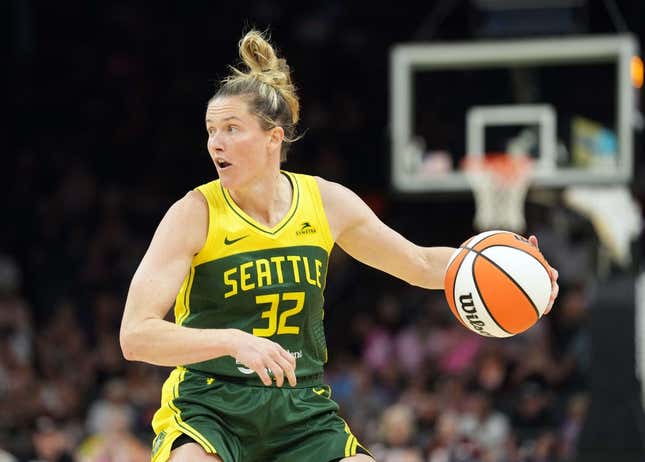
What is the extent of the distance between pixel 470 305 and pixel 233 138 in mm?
1070

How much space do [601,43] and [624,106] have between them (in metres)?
0.60

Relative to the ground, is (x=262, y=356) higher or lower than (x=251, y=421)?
higher

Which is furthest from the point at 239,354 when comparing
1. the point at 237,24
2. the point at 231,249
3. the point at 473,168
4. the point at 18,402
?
the point at 237,24

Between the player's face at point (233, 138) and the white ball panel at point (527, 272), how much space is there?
3.16ft

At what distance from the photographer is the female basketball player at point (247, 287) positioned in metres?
4.33

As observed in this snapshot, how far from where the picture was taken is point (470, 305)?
4652 mm

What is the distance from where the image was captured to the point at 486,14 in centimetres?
1114

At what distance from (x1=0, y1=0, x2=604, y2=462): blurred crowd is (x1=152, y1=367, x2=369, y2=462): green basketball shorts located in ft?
19.1

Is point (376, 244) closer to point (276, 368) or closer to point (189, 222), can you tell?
point (189, 222)

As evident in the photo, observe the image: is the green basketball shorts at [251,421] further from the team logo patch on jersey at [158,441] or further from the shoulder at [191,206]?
the shoulder at [191,206]

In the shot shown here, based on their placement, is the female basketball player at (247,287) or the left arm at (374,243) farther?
the left arm at (374,243)

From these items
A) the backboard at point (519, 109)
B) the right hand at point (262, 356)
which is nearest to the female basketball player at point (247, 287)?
the right hand at point (262, 356)

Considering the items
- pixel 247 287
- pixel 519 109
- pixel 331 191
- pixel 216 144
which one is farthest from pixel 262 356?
pixel 519 109

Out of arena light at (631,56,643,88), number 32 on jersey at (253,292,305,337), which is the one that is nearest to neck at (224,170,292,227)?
number 32 on jersey at (253,292,305,337)
